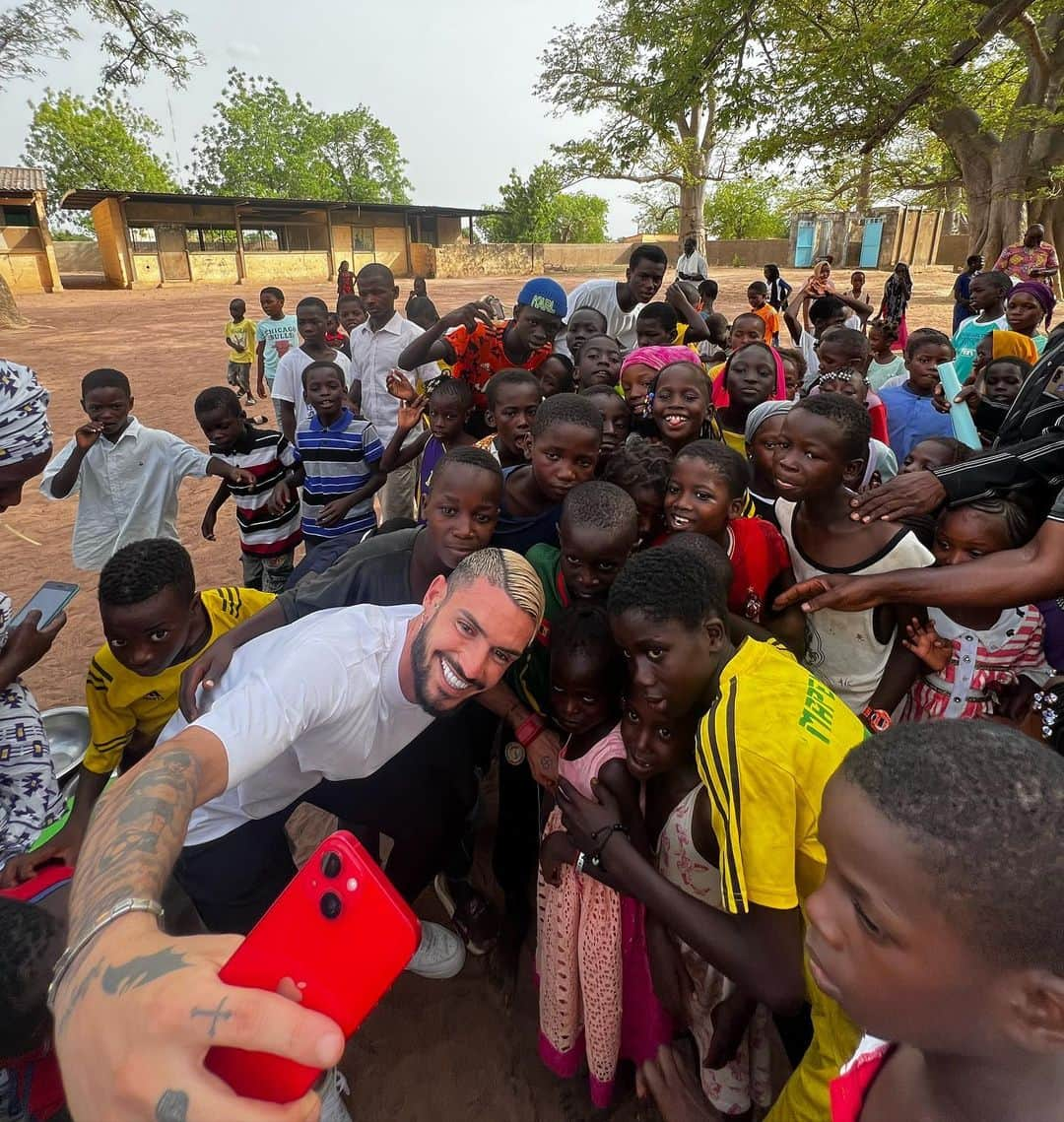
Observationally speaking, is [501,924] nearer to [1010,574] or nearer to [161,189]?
[1010,574]

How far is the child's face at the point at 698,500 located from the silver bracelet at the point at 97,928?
1.80 m

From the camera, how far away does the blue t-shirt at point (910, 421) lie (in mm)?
4008

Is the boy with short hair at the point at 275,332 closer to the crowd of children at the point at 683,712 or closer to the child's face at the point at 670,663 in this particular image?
the crowd of children at the point at 683,712

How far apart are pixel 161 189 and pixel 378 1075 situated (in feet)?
169

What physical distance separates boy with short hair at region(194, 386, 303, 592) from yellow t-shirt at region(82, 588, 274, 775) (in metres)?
1.46

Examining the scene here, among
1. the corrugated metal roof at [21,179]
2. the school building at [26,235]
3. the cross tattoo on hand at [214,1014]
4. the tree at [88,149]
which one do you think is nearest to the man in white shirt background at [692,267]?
the cross tattoo on hand at [214,1014]

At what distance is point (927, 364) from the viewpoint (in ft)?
14.0

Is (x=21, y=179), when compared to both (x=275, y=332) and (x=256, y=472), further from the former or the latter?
(x=256, y=472)

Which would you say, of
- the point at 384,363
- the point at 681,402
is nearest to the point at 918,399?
the point at 681,402

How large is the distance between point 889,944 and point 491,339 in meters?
4.01

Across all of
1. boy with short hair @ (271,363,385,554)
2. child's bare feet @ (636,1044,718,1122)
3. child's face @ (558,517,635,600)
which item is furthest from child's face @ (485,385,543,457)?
child's bare feet @ (636,1044,718,1122)

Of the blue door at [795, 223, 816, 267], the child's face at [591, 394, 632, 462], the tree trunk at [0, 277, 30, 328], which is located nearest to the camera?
the child's face at [591, 394, 632, 462]

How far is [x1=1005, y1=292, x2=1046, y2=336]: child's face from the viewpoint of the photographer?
5.29 metres

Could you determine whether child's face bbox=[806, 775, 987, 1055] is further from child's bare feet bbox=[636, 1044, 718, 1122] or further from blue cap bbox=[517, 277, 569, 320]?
blue cap bbox=[517, 277, 569, 320]
